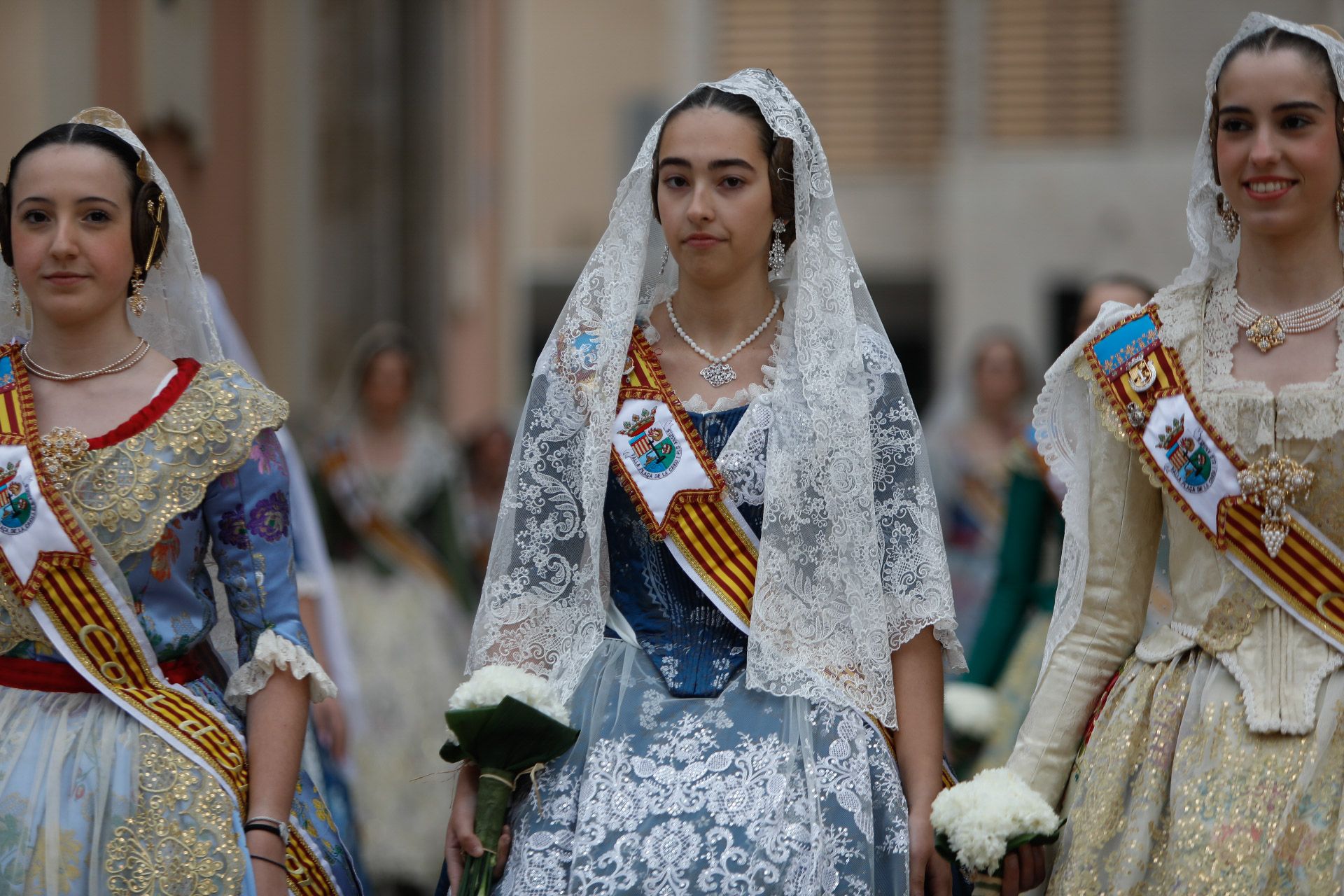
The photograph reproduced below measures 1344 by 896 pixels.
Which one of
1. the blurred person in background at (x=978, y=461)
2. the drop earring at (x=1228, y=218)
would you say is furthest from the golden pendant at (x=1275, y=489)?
the blurred person in background at (x=978, y=461)

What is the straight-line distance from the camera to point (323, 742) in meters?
5.02

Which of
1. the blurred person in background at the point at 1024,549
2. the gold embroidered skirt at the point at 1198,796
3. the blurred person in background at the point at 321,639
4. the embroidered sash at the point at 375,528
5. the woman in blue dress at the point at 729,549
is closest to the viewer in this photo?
the gold embroidered skirt at the point at 1198,796

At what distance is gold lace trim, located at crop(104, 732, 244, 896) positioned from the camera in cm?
329

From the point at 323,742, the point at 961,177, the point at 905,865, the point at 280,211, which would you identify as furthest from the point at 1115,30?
the point at 905,865

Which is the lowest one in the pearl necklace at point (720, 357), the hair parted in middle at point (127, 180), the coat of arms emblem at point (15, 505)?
the coat of arms emblem at point (15, 505)

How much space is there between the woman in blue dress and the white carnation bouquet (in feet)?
0.34

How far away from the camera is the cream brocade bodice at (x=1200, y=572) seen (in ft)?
10.6

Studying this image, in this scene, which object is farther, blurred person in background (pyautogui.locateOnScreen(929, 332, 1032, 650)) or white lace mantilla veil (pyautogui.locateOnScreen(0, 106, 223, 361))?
blurred person in background (pyautogui.locateOnScreen(929, 332, 1032, 650))

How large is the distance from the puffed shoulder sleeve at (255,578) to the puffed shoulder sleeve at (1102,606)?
1292 mm

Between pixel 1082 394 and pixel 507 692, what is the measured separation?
1189 mm

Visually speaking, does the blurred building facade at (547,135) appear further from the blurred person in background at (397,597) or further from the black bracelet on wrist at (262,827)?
the black bracelet on wrist at (262,827)

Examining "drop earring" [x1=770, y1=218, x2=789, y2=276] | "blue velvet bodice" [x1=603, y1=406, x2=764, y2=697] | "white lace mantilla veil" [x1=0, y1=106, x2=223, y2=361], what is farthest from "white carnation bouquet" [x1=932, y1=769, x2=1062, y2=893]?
"white lace mantilla veil" [x1=0, y1=106, x2=223, y2=361]

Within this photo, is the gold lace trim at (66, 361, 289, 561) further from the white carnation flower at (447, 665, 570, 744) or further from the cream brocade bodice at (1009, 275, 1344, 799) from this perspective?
the cream brocade bodice at (1009, 275, 1344, 799)

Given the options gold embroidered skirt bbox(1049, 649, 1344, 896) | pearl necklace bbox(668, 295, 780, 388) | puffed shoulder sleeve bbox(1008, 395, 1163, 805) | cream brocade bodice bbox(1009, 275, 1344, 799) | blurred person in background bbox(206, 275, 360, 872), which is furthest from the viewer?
blurred person in background bbox(206, 275, 360, 872)
